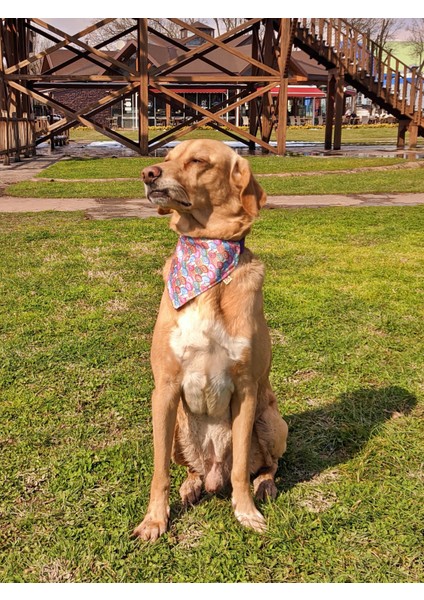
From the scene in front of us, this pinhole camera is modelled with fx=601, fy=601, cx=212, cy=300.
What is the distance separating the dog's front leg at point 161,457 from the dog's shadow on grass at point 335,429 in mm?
637

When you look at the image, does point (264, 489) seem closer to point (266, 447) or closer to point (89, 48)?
point (266, 447)

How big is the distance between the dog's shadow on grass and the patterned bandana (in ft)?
3.78

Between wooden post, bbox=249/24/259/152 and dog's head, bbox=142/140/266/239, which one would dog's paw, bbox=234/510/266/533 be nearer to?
dog's head, bbox=142/140/266/239

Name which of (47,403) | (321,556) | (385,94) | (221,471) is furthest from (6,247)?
(385,94)

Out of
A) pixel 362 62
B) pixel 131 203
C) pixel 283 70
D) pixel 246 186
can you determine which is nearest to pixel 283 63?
pixel 283 70

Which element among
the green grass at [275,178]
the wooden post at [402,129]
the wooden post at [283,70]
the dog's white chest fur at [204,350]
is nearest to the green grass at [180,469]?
the dog's white chest fur at [204,350]

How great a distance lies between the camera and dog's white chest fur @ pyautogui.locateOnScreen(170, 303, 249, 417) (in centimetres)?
248

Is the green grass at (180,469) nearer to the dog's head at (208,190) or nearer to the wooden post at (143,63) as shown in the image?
the dog's head at (208,190)

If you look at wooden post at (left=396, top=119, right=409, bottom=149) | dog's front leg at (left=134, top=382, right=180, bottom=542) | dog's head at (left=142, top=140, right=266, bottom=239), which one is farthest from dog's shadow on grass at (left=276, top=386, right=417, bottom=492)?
wooden post at (left=396, top=119, right=409, bottom=149)

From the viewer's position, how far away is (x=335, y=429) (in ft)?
11.5

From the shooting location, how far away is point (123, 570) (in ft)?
7.88

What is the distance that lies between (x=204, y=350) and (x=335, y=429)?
1390 millimetres

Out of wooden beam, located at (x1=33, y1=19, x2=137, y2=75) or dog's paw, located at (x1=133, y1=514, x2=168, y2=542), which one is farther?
wooden beam, located at (x1=33, y1=19, x2=137, y2=75)

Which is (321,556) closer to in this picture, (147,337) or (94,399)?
(94,399)
